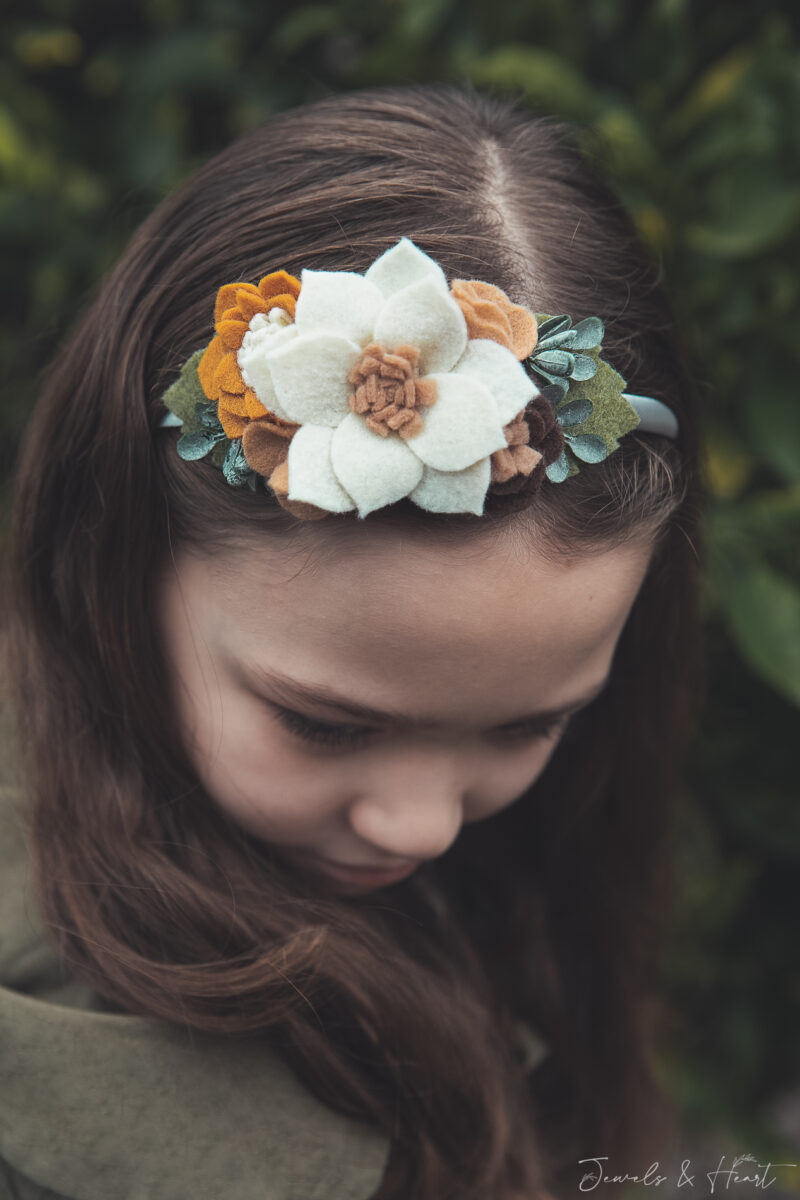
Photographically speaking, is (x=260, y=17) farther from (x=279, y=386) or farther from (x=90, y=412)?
(x=279, y=386)

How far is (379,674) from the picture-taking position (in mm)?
951

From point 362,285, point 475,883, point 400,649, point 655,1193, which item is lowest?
point 655,1193

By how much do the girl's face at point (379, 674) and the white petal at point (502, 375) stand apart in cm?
13

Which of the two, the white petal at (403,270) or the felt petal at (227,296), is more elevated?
the white petal at (403,270)

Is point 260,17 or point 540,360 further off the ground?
point 260,17

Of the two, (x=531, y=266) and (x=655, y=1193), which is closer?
(x=531, y=266)

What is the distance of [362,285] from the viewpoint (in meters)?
0.87

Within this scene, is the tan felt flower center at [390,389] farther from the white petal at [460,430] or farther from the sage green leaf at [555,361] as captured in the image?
the sage green leaf at [555,361]

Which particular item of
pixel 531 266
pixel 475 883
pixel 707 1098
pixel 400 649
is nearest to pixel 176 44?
pixel 531 266

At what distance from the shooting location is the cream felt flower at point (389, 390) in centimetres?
85

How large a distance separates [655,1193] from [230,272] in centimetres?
185

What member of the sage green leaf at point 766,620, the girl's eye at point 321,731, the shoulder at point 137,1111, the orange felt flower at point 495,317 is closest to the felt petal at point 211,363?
the orange felt flower at point 495,317

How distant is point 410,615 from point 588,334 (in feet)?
1.05

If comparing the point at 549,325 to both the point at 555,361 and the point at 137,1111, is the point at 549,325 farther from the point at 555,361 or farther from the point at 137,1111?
the point at 137,1111
